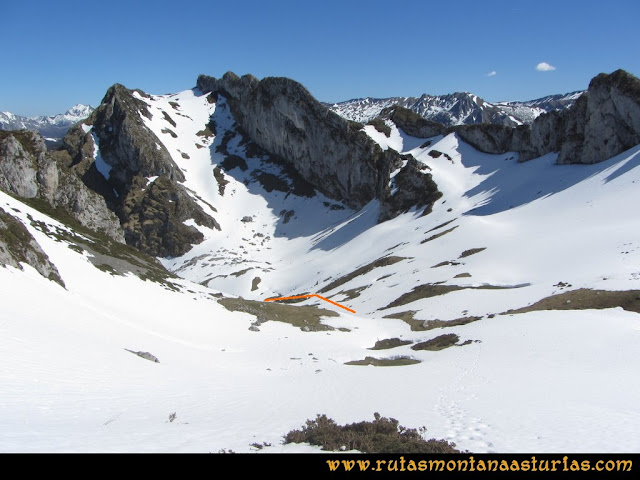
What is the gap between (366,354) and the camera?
1387 inches

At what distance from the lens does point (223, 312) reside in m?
43.2

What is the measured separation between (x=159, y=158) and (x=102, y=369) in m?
135

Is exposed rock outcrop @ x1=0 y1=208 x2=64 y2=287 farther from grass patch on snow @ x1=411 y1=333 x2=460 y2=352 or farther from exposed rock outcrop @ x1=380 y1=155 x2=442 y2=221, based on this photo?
exposed rock outcrop @ x1=380 y1=155 x2=442 y2=221

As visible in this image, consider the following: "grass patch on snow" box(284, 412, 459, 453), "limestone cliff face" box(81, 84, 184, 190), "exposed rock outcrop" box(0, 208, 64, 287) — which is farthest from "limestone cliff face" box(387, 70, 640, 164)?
"limestone cliff face" box(81, 84, 184, 190)

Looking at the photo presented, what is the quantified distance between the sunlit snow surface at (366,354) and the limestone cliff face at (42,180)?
17441 millimetres

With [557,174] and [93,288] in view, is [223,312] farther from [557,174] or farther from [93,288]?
[557,174]

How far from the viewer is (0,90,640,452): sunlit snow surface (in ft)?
38.8

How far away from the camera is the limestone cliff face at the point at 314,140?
455 feet

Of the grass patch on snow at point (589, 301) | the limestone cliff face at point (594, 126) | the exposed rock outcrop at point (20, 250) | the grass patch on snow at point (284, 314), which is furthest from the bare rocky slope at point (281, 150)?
the grass patch on snow at point (589, 301)

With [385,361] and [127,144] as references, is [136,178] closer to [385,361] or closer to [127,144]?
[127,144]

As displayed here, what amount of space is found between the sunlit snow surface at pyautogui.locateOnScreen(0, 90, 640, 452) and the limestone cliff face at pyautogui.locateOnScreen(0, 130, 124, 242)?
57.2 feet

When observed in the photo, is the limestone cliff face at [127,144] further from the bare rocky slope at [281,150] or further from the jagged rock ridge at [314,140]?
the jagged rock ridge at [314,140]

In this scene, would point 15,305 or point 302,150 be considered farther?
point 302,150

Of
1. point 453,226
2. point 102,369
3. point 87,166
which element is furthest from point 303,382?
point 87,166
